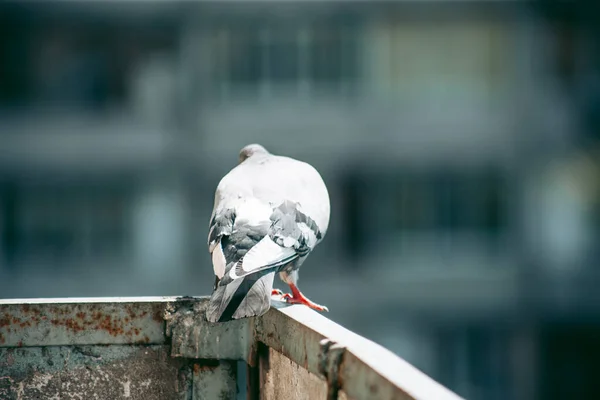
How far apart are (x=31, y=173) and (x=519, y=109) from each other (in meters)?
8.20

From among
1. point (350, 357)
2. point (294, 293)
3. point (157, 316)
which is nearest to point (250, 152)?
point (294, 293)

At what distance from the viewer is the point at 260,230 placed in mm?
3623

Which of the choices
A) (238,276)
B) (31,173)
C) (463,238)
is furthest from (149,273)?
(238,276)

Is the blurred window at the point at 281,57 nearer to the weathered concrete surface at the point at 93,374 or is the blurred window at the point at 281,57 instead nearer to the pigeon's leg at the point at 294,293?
the pigeon's leg at the point at 294,293

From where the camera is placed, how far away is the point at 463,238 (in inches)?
672

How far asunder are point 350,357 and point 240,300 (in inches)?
36.8

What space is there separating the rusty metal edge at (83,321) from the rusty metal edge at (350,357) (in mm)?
351

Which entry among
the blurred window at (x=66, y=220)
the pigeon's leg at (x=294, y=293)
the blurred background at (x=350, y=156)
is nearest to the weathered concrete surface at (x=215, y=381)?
the pigeon's leg at (x=294, y=293)

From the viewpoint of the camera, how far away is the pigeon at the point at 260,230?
321 cm

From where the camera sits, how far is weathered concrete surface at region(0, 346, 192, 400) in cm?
318

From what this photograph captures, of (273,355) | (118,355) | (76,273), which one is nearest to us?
(273,355)

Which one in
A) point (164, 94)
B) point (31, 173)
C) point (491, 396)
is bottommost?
point (491, 396)

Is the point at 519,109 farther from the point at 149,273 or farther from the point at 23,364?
the point at 23,364

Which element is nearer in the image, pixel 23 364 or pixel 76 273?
pixel 23 364
